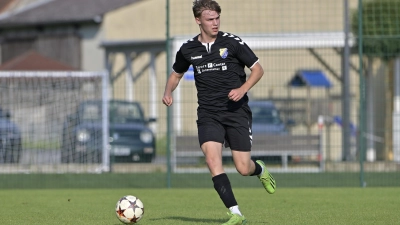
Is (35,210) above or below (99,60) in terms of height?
below

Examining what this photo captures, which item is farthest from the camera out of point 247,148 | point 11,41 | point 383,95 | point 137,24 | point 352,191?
point 11,41

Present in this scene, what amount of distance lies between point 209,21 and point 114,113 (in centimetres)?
944

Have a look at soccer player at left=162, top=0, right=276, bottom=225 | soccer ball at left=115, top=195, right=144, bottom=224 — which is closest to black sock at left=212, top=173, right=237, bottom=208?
soccer player at left=162, top=0, right=276, bottom=225

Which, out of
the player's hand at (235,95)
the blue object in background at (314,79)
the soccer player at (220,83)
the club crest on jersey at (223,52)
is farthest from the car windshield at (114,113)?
the player's hand at (235,95)

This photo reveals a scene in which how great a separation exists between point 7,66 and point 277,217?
1802cm

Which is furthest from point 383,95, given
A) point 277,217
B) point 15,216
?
point 15,216

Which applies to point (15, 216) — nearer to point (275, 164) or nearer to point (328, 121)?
point (275, 164)

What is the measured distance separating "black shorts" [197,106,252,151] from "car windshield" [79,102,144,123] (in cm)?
868

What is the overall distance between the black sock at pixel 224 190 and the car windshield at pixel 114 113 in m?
9.01

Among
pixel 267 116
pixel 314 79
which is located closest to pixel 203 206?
pixel 267 116

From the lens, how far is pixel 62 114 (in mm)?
19172

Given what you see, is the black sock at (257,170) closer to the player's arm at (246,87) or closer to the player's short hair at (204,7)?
the player's arm at (246,87)

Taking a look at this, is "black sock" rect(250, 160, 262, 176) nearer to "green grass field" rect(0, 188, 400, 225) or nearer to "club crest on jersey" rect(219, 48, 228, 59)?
"green grass field" rect(0, 188, 400, 225)

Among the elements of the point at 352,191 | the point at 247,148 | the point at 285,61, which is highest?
the point at 285,61
